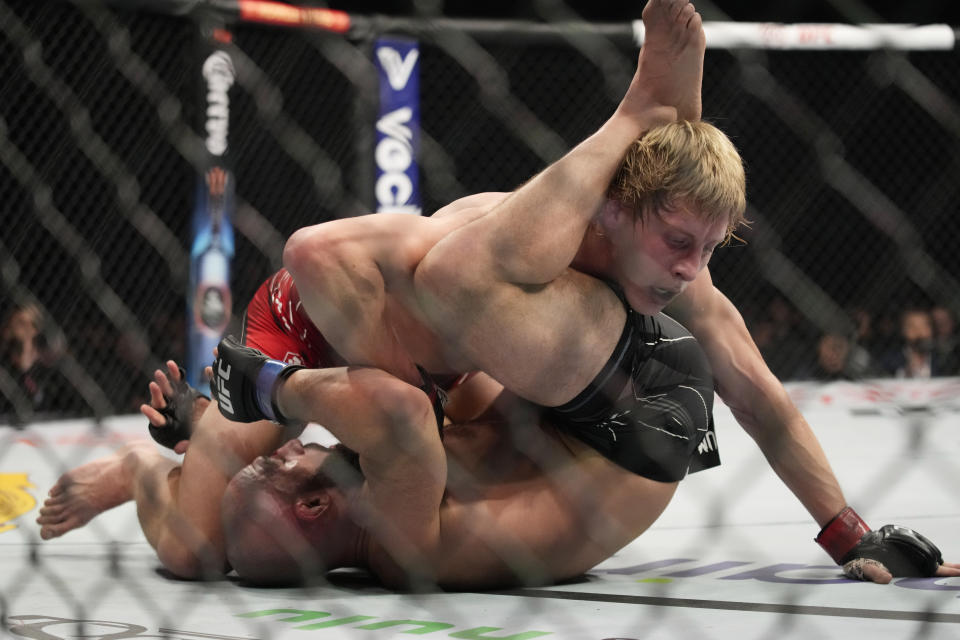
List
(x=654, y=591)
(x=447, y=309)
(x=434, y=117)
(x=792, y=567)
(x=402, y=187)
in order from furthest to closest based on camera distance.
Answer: (x=434, y=117), (x=402, y=187), (x=792, y=567), (x=654, y=591), (x=447, y=309)

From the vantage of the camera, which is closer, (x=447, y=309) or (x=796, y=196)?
(x=447, y=309)

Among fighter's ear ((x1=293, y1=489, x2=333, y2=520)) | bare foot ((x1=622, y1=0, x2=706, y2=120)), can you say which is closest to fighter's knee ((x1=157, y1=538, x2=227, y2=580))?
fighter's ear ((x1=293, y1=489, x2=333, y2=520))

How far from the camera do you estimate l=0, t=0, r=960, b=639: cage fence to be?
3.95 metres

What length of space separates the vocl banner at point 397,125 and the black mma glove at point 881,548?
9.10 feet

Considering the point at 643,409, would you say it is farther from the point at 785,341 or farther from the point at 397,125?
the point at 785,341

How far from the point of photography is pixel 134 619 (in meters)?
1.17

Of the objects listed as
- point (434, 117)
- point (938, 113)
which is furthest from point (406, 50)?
point (938, 113)

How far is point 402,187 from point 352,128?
0.62 meters

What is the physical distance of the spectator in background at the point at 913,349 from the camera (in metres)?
4.84

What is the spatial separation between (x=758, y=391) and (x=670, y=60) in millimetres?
553

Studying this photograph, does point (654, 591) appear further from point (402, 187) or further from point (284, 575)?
point (402, 187)

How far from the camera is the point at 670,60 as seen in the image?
3.70 feet

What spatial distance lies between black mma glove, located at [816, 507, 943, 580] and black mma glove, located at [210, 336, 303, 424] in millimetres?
741

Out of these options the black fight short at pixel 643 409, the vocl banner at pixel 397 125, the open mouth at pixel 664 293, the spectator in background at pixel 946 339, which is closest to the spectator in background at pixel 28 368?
the vocl banner at pixel 397 125
